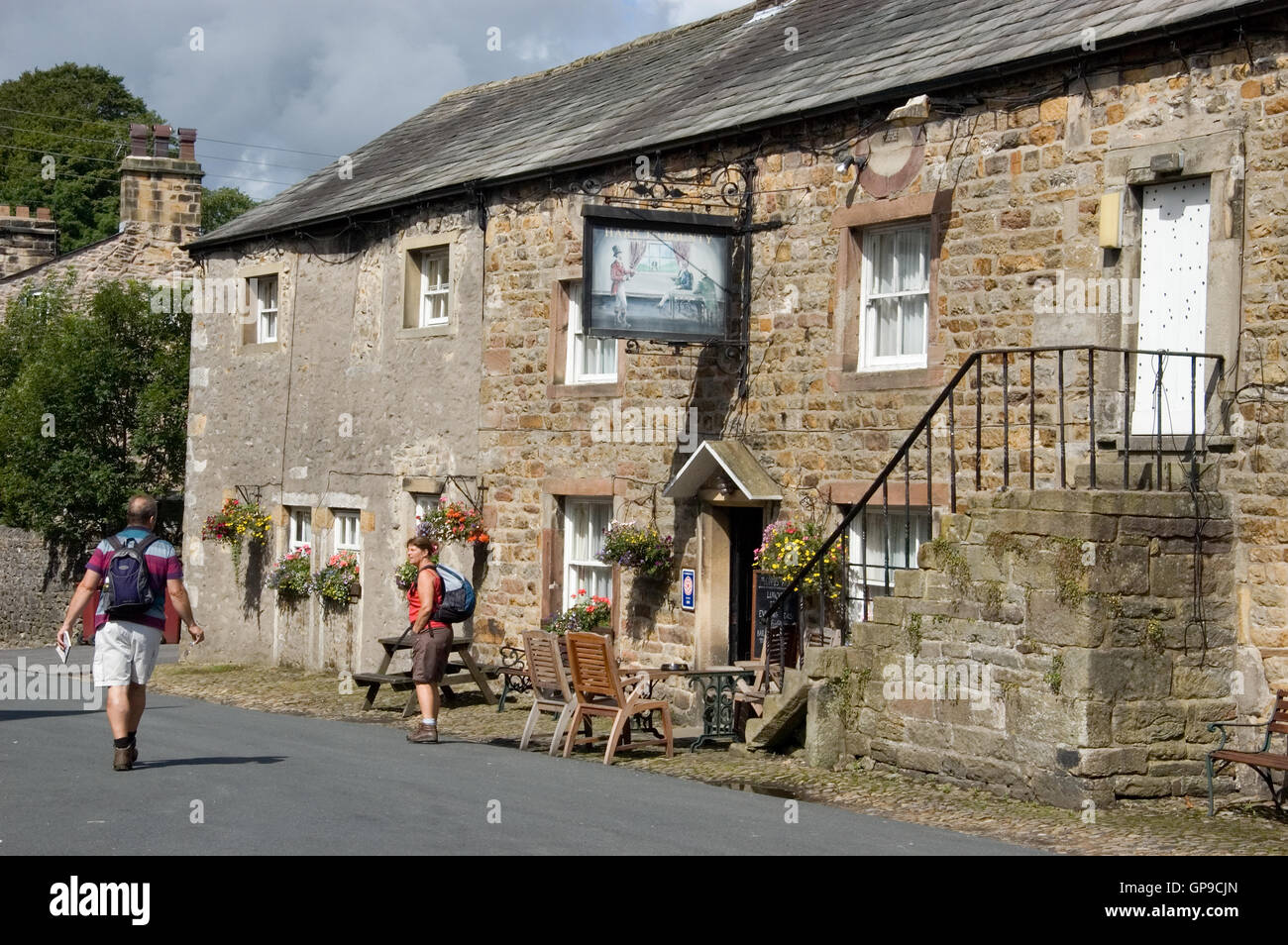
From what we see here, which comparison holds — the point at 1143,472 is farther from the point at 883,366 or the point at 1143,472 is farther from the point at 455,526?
the point at 455,526

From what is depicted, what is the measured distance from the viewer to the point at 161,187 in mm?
31719

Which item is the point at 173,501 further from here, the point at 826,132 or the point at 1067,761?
the point at 1067,761

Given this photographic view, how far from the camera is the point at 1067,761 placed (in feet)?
33.7

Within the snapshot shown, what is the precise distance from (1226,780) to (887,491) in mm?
3657

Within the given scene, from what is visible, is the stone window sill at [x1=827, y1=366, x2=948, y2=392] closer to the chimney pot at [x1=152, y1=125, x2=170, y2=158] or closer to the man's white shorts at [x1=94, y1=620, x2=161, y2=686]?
the man's white shorts at [x1=94, y1=620, x2=161, y2=686]

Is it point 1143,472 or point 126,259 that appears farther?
point 126,259

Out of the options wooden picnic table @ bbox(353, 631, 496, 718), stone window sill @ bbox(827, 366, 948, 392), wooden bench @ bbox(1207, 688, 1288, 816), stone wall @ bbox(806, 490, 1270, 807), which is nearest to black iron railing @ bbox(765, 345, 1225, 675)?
stone window sill @ bbox(827, 366, 948, 392)

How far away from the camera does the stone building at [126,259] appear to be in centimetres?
3012

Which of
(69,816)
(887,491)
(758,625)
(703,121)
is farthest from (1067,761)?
(703,121)

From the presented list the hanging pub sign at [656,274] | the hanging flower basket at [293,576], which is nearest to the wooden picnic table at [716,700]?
the hanging pub sign at [656,274]

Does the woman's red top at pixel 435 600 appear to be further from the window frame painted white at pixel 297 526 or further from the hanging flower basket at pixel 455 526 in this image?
the window frame painted white at pixel 297 526

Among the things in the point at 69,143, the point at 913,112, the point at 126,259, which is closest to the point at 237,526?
the point at 913,112

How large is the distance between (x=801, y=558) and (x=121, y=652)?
575 centimetres

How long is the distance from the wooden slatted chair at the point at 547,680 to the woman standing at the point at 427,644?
720 mm
